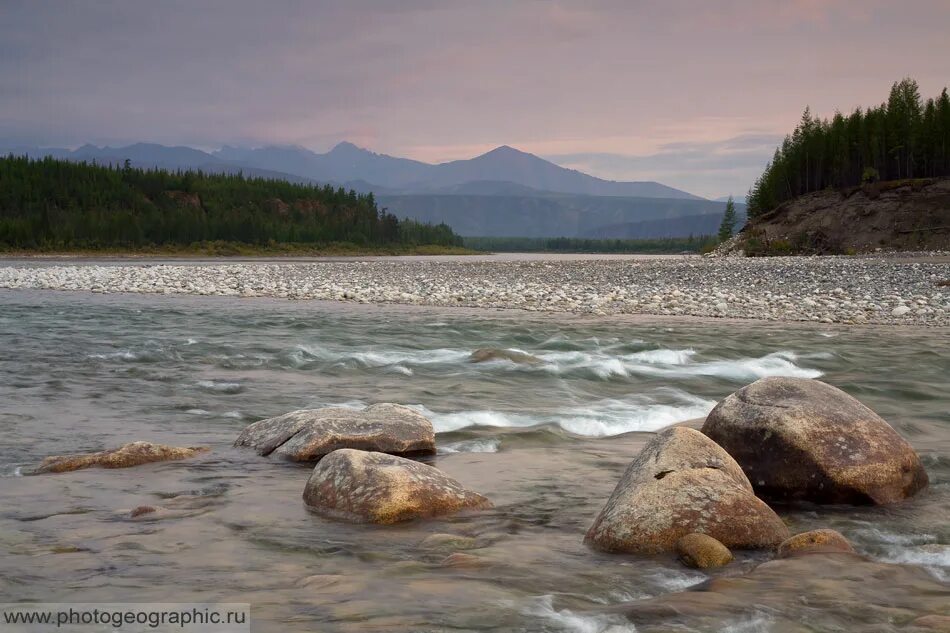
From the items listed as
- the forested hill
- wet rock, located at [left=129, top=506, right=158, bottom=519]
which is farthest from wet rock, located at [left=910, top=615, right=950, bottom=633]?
the forested hill

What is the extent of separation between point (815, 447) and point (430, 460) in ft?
12.3

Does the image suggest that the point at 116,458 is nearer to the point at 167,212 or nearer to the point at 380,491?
the point at 380,491

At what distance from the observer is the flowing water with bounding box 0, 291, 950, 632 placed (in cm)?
479

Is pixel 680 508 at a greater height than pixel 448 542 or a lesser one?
greater

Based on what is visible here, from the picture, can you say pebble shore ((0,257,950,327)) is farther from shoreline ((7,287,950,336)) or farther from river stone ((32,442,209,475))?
river stone ((32,442,209,475))

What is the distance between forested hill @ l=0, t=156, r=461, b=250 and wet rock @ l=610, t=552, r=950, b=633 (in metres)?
122

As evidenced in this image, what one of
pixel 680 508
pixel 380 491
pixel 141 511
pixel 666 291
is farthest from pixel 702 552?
pixel 666 291

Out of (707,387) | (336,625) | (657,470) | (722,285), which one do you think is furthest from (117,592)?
(722,285)

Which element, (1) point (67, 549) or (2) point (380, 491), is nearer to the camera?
(1) point (67, 549)

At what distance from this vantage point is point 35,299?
3111 centimetres

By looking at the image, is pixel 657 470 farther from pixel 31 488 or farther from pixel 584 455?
pixel 31 488

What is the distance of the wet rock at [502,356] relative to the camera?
14.8 metres

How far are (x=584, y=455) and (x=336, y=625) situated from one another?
476 cm

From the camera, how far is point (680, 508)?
19.0ft
